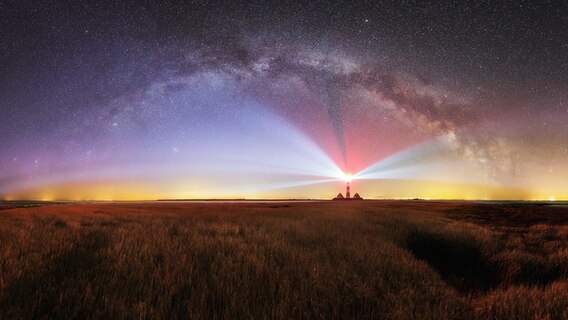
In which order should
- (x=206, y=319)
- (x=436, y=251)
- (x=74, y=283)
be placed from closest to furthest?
(x=206, y=319) < (x=74, y=283) < (x=436, y=251)

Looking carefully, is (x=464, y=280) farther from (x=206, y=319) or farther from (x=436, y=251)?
(x=206, y=319)

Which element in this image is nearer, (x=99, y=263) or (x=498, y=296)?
(x=498, y=296)

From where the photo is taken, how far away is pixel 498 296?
13.5 ft

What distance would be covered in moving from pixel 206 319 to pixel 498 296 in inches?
162

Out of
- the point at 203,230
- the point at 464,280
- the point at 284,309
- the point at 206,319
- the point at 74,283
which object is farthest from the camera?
the point at 203,230

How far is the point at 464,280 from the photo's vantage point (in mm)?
6203

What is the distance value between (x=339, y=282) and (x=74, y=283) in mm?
3736

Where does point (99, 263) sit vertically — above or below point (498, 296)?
above

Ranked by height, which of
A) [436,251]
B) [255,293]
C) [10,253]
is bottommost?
[436,251]

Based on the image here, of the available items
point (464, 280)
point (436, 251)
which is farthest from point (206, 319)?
point (436, 251)

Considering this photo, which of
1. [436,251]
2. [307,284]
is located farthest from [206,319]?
[436,251]

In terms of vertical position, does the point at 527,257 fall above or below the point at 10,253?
below

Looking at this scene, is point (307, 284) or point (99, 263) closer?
point (307, 284)

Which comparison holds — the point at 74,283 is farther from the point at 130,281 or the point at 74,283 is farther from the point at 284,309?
the point at 284,309
